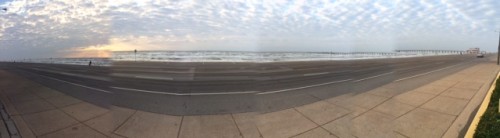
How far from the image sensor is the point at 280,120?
6816mm

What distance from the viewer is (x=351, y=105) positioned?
8203 mm

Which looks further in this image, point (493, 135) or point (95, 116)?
point (95, 116)

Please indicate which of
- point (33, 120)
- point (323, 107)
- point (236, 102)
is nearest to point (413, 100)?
point (323, 107)

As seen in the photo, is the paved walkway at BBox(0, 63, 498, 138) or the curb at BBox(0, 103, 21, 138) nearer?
the paved walkway at BBox(0, 63, 498, 138)

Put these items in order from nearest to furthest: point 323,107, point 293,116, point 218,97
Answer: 1. point 293,116
2. point 323,107
3. point 218,97

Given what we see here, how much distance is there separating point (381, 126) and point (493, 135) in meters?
1.97

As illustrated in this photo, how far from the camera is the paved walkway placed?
607 centimetres

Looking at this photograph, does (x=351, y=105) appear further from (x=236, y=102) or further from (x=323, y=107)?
(x=236, y=102)

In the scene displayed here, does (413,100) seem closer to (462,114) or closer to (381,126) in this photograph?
(462,114)

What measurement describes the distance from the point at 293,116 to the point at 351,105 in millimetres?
2116

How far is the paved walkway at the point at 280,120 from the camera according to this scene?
607cm

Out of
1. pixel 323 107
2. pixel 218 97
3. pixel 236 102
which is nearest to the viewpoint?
pixel 323 107

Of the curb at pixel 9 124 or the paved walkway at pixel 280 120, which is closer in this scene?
the paved walkway at pixel 280 120

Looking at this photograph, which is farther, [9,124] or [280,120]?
[9,124]
